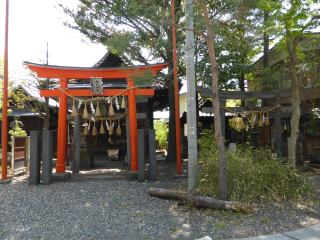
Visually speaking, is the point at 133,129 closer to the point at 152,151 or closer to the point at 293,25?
the point at 152,151

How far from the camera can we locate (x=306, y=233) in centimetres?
355

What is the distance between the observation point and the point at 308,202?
4.91 m

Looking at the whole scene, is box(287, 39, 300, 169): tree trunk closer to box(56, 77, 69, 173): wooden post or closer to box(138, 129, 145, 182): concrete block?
box(138, 129, 145, 182): concrete block

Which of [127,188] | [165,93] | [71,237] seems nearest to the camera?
[71,237]

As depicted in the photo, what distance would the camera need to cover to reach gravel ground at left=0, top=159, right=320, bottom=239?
12.0 ft

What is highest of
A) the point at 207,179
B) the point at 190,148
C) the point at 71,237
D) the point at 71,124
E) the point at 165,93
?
the point at 165,93

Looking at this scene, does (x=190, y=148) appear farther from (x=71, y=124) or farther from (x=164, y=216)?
(x=71, y=124)

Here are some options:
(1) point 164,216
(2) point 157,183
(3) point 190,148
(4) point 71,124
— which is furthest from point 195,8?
(4) point 71,124

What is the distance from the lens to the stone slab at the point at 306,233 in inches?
134

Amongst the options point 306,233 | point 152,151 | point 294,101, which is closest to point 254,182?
point 306,233

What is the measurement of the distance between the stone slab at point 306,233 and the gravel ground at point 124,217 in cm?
14

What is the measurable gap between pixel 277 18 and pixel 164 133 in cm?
1413

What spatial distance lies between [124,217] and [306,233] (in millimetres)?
3004

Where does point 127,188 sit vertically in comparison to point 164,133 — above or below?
below
